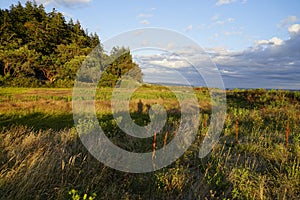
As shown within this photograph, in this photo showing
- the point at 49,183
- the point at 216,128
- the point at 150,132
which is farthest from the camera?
the point at 216,128

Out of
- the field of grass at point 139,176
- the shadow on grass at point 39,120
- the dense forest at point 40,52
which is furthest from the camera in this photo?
the dense forest at point 40,52

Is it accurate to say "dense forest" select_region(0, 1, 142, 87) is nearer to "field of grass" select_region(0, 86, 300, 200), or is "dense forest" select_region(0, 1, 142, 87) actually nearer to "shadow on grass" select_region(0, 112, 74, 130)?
"shadow on grass" select_region(0, 112, 74, 130)

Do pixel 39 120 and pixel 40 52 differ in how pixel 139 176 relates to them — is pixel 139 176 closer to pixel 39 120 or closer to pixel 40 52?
pixel 39 120

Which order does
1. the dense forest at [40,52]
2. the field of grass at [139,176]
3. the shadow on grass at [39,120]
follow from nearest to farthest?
1. the field of grass at [139,176]
2. the shadow on grass at [39,120]
3. the dense forest at [40,52]

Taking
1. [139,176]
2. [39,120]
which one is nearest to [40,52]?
[39,120]

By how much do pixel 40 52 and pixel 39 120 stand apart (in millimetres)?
31028

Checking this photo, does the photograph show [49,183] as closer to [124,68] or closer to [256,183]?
[256,183]

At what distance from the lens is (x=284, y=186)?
4.04 m

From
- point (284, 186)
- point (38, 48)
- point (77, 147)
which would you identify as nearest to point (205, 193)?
point (284, 186)

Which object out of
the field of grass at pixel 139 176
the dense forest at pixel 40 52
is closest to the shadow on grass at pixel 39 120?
the field of grass at pixel 139 176

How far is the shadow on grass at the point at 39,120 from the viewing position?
9609mm

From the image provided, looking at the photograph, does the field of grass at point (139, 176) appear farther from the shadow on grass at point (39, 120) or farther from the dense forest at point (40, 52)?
the dense forest at point (40, 52)

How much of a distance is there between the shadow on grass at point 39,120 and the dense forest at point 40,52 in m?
24.4

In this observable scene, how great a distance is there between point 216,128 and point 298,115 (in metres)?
5.31
